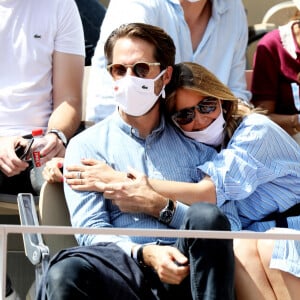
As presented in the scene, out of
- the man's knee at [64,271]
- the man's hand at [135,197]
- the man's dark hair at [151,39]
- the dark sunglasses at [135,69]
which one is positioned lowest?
the man's knee at [64,271]

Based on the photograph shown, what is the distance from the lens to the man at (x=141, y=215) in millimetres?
3350

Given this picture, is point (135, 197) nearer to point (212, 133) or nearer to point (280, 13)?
point (212, 133)

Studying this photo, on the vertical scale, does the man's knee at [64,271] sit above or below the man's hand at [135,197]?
below

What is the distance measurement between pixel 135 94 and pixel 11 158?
0.67 m

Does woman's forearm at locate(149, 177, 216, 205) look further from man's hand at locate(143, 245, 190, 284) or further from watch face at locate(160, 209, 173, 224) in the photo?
man's hand at locate(143, 245, 190, 284)

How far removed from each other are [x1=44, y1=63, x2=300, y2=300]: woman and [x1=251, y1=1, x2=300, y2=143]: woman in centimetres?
81

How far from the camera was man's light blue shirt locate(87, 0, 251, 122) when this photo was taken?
4488 millimetres

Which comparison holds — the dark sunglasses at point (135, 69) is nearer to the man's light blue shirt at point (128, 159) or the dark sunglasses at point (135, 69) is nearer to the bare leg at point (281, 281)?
the man's light blue shirt at point (128, 159)

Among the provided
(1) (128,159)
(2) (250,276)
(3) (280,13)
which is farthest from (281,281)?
(3) (280,13)

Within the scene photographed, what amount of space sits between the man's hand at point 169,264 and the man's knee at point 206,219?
0.35 feet

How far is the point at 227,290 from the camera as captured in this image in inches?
131

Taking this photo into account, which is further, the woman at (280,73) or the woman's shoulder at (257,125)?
the woman at (280,73)

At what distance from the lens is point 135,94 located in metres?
3.84

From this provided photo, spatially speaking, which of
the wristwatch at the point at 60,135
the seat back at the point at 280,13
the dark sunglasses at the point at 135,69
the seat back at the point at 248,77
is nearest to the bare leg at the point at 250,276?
the dark sunglasses at the point at 135,69
